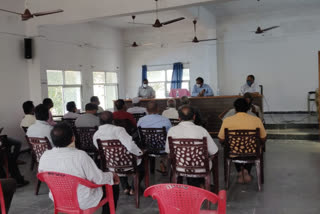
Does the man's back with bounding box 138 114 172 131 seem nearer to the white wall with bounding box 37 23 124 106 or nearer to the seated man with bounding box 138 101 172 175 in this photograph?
the seated man with bounding box 138 101 172 175

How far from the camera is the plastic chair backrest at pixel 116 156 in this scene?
3062mm

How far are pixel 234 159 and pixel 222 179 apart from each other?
636 millimetres

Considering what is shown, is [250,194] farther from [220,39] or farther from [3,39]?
[220,39]

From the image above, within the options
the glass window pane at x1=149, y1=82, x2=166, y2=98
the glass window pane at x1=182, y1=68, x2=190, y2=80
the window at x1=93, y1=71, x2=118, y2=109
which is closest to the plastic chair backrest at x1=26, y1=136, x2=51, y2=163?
the window at x1=93, y1=71, x2=118, y2=109

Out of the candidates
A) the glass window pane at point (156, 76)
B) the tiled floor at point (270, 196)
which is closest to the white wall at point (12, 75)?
the tiled floor at point (270, 196)

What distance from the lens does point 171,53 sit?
10.8 metres

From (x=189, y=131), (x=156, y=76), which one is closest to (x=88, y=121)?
(x=189, y=131)

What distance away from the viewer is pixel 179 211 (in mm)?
1588

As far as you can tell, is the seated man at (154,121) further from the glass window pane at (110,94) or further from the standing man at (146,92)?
the glass window pane at (110,94)

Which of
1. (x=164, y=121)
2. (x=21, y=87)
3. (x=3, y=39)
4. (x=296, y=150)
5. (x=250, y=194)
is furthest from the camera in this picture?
(x=21, y=87)

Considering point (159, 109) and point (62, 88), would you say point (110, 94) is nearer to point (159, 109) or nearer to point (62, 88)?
point (62, 88)

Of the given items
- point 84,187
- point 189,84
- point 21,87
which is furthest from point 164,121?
point 189,84

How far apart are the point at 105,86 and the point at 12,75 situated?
4204mm

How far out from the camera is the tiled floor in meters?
3.00
